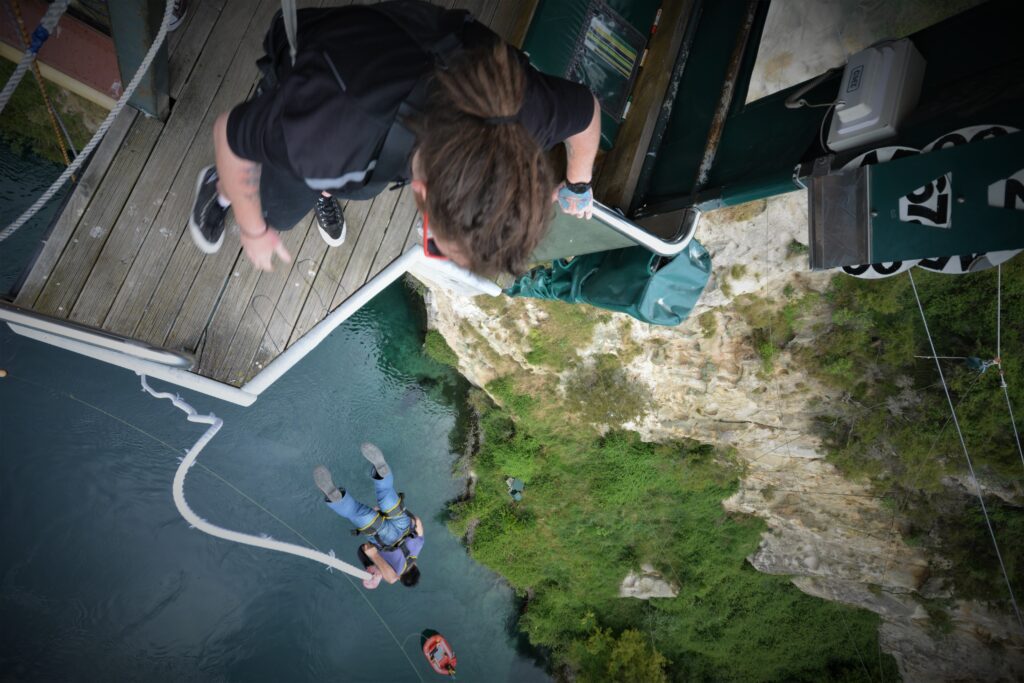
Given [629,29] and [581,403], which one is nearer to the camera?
[629,29]

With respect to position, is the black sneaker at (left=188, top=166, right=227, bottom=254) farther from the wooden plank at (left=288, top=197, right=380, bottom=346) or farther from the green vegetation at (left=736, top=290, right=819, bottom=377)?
the green vegetation at (left=736, top=290, right=819, bottom=377)

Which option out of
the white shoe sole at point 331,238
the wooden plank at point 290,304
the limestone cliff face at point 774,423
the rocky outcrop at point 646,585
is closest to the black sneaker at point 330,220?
the white shoe sole at point 331,238

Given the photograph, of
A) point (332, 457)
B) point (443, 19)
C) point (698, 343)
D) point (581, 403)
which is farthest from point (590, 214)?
point (332, 457)

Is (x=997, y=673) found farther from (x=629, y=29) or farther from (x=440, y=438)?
(x=629, y=29)

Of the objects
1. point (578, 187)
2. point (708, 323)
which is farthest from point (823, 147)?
point (708, 323)

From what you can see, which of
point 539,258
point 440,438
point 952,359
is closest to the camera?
point 539,258

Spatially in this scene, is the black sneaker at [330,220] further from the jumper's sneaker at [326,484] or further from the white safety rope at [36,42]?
the jumper's sneaker at [326,484]

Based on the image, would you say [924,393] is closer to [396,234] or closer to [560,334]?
[560,334]
